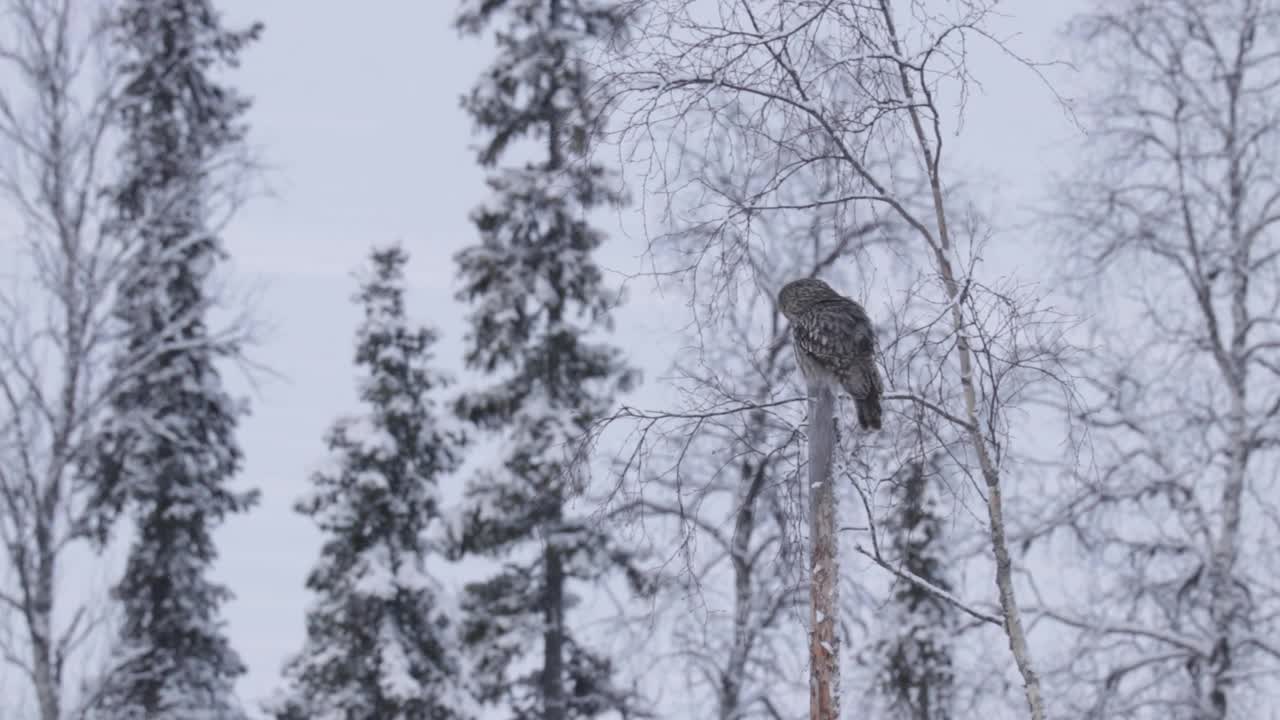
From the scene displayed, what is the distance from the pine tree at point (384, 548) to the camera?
16047 mm

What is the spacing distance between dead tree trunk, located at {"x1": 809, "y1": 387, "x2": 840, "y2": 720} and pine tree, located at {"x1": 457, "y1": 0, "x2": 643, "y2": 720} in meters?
9.71

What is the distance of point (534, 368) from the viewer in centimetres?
1573

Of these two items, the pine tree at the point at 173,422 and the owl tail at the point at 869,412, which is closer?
the owl tail at the point at 869,412

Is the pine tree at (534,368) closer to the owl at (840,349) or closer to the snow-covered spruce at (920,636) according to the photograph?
the snow-covered spruce at (920,636)

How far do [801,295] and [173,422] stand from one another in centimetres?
1136

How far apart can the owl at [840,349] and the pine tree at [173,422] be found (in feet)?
34.1

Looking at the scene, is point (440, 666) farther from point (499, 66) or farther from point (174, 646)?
point (499, 66)

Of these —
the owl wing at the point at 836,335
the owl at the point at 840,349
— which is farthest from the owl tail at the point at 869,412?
the owl wing at the point at 836,335

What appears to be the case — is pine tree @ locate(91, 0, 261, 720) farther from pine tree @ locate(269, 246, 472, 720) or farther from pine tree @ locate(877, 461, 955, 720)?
pine tree @ locate(877, 461, 955, 720)

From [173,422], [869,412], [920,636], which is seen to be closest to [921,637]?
[920,636]

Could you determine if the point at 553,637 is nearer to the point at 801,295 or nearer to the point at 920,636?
the point at 920,636

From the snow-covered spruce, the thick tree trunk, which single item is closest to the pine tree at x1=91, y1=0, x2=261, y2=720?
the thick tree trunk

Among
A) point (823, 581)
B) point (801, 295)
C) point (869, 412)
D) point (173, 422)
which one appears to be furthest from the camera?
point (173, 422)

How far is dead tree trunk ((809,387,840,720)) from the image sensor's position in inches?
191
